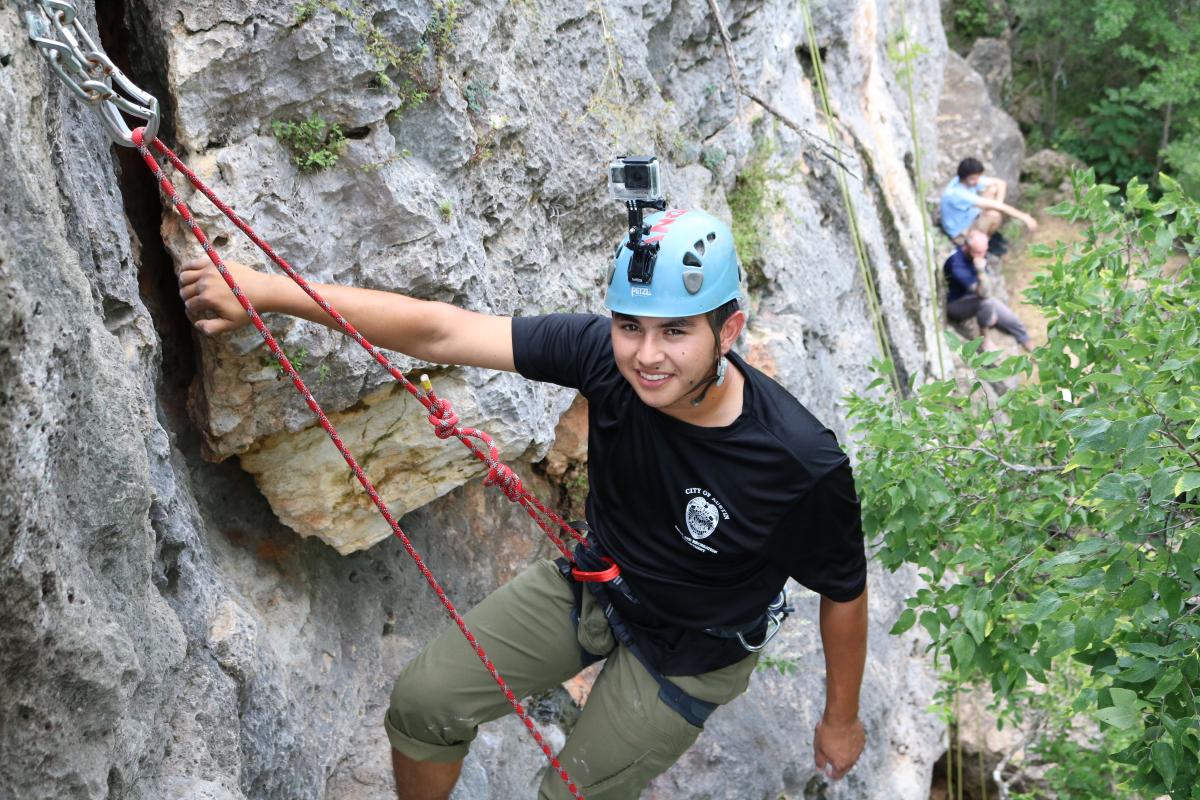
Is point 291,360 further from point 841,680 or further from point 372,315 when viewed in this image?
point 841,680

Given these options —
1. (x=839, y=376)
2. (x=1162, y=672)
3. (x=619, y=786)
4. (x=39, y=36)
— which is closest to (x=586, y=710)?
(x=619, y=786)

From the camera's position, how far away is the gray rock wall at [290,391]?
2.12 m

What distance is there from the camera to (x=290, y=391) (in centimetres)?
321

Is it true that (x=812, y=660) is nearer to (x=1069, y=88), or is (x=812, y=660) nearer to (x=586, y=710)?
(x=586, y=710)

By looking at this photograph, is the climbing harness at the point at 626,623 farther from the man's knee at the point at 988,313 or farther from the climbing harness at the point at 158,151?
the man's knee at the point at 988,313

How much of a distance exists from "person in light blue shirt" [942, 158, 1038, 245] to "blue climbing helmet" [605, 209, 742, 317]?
833 centimetres

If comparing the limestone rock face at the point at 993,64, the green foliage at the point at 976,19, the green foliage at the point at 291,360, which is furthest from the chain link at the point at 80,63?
the green foliage at the point at 976,19

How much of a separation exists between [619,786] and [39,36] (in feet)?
8.03

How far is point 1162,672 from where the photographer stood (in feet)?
8.05

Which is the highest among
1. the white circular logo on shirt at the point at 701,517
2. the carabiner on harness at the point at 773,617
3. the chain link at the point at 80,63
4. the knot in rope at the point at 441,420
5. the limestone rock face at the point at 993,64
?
the chain link at the point at 80,63

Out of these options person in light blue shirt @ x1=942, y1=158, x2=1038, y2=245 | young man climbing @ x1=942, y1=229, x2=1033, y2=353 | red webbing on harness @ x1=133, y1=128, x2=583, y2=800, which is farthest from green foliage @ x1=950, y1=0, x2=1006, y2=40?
red webbing on harness @ x1=133, y1=128, x2=583, y2=800

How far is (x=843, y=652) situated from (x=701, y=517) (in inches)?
26.7

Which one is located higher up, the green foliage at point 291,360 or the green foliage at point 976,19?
the green foliage at point 291,360

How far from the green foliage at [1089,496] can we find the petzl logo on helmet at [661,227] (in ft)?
3.52
